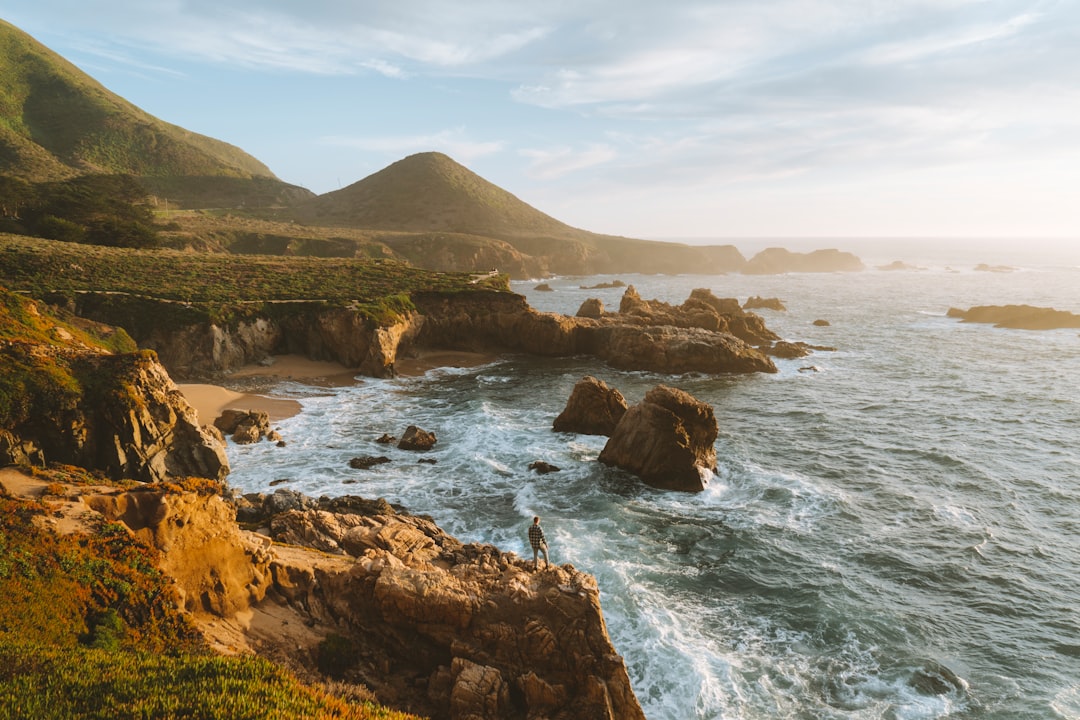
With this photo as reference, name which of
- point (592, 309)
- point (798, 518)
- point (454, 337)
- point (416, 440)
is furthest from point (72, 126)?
point (798, 518)

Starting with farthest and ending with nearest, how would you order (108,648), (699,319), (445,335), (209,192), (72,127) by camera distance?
(209,192)
(72,127)
(699,319)
(445,335)
(108,648)

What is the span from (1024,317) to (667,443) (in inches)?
3494

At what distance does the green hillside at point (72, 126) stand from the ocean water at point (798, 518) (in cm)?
13010

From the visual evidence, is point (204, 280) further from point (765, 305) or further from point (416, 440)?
point (765, 305)

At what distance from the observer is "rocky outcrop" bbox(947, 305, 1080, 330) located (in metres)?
87.4

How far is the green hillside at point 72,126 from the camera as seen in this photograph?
13938 cm

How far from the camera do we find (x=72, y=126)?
152375 millimetres

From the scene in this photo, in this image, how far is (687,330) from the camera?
214 ft

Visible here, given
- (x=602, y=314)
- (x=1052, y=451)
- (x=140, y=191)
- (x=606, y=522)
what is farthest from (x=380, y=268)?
(x=1052, y=451)

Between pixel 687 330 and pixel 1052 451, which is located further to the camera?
pixel 687 330

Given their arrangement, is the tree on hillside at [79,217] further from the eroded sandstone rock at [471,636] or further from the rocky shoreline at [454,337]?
the eroded sandstone rock at [471,636]

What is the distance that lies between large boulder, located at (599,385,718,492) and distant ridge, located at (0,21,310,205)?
142 meters

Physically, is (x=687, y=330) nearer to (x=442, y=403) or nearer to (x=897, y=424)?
(x=897, y=424)

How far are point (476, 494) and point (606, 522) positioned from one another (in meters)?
7.18
